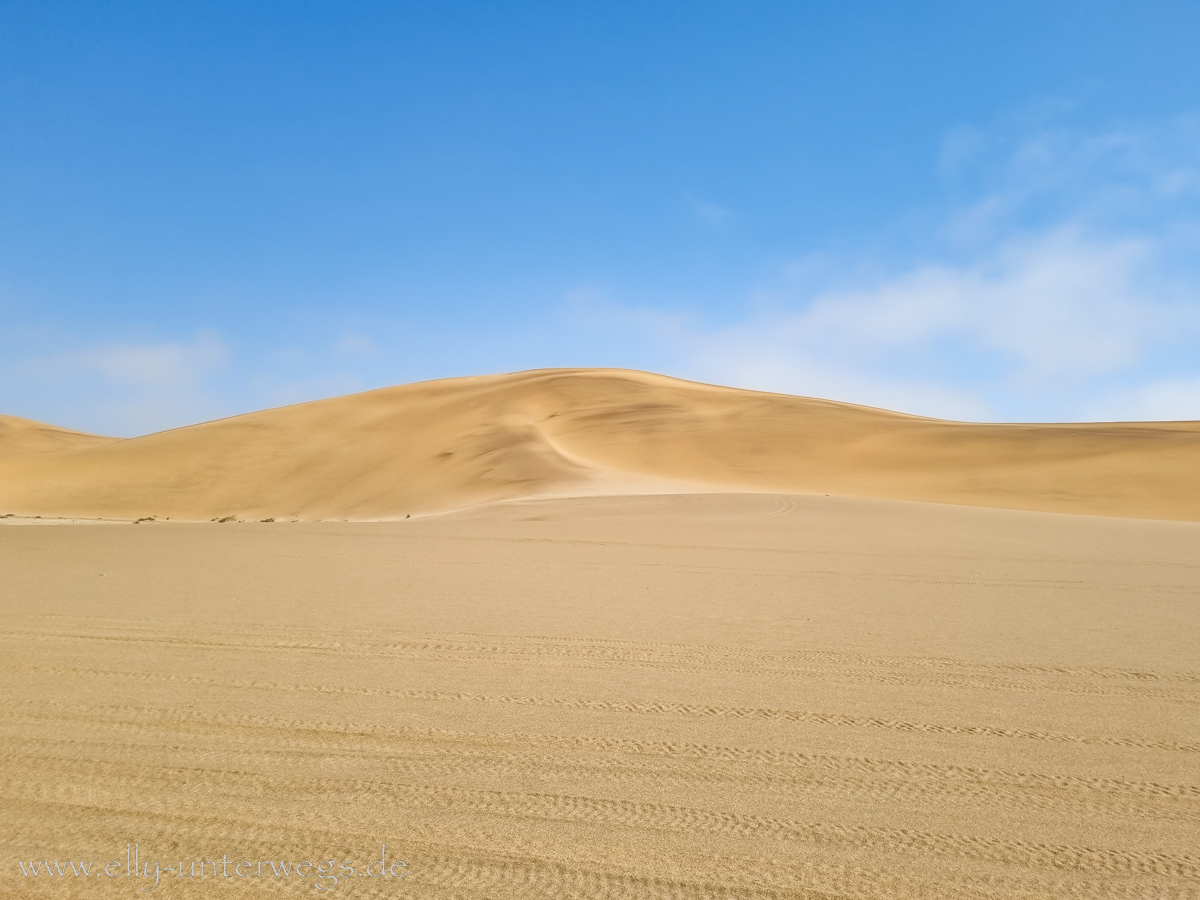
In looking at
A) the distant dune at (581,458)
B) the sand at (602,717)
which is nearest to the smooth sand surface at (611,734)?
the sand at (602,717)

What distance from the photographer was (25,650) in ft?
16.2

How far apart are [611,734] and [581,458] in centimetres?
2541

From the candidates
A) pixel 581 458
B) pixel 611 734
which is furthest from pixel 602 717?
pixel 581 458

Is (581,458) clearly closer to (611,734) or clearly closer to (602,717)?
(602,717)

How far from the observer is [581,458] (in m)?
29.0

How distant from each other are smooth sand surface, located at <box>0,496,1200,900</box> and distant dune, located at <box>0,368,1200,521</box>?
44.6 ft

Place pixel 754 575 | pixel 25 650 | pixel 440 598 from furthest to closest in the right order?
pixel 754 575 → pixel 440 598 → pixel 25 650

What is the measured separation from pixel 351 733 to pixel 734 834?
1748mm

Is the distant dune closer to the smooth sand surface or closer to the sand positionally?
the sand

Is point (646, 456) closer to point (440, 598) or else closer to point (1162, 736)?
point (440, 598)

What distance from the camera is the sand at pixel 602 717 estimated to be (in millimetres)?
2549

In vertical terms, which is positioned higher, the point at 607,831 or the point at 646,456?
the point at 646,456

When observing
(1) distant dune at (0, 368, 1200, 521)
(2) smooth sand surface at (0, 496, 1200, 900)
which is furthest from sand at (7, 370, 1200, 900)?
(1) distant dune at (0, 368, 1200, 521)

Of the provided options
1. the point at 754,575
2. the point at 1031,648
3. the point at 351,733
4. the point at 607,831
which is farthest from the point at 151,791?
the point at 754,575
